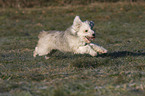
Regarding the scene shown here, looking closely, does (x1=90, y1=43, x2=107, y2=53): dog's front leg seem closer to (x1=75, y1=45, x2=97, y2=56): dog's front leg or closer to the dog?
the dog

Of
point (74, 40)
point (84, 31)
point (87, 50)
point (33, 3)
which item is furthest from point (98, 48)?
point (33, 3)

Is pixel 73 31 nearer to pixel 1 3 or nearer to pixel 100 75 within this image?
pixel 100 75

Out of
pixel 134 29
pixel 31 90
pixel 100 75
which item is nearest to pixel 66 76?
pixel 100 75

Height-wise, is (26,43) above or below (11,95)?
below

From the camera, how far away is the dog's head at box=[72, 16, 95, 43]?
877 centimetres

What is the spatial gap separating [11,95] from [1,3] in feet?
101

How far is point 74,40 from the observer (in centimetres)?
916

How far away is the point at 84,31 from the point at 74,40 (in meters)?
0.45

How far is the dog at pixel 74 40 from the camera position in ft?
29.1

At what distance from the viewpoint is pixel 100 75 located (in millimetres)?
6684

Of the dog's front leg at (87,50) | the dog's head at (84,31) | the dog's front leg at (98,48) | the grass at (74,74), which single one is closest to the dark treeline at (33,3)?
the grass at (74,74)

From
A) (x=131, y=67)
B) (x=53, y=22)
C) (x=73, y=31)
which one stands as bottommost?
(x=53, y=22)

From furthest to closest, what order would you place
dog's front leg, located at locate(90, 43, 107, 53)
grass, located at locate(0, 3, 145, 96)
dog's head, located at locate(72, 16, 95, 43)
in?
dog's front leg, located at locate(90, 43, 107, 53) < dog's head, located at locate(72, 16, 95, 43) < grass, located at locate(0, 3, 145, 96)

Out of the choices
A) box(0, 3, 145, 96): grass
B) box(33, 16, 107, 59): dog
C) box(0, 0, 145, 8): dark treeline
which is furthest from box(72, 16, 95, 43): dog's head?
box(0, 0, 145, 8): dark treeline
